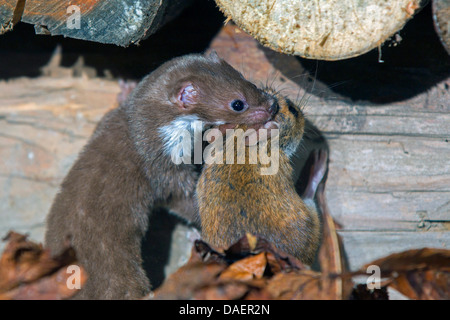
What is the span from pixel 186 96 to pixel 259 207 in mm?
922

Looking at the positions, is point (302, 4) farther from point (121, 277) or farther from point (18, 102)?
point (18, 102)

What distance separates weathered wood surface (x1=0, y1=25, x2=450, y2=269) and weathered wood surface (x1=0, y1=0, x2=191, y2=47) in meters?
1.14

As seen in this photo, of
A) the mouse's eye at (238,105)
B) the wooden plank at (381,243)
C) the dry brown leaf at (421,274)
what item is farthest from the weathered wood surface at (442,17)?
the wooden plank at (381,243)

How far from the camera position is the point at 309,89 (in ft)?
11.8

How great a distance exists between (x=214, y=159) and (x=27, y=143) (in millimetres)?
1781

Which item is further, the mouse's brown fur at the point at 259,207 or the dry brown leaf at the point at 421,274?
the mouse's brown fur at the point at 259,207

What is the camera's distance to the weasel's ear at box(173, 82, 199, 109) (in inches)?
125

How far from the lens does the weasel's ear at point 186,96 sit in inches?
125

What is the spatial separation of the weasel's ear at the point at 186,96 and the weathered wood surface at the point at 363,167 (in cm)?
69

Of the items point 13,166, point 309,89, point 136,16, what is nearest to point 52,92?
point 13,166

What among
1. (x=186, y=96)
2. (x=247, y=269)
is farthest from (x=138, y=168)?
(x=247, y=269)

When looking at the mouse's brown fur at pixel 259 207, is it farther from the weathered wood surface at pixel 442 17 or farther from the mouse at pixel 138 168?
the weathered wood surface at pixel 442 17

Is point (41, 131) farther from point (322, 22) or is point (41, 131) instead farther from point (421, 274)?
point (421, 274)

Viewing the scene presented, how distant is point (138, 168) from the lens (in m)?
3.45
